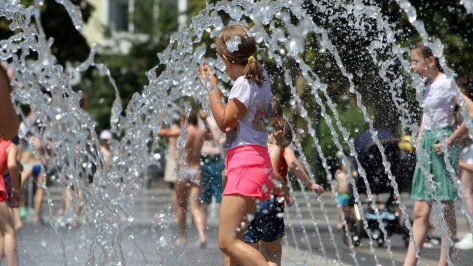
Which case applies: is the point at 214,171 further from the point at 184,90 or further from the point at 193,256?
the point at 193,256

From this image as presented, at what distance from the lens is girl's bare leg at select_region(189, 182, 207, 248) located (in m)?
9.33

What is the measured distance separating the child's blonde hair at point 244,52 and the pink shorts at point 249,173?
344 millimetres

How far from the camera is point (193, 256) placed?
28.0ft

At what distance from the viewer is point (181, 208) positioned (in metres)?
9.97

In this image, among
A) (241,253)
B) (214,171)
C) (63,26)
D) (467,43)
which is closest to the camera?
(241,253)

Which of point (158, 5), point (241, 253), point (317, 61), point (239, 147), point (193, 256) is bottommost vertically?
point (193, 256)

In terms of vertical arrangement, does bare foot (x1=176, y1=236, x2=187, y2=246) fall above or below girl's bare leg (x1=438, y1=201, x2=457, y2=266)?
below

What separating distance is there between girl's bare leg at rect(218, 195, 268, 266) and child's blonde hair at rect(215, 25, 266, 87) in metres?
0.60

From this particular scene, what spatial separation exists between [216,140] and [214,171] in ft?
1.17

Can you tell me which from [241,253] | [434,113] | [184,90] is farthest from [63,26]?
[241,253]

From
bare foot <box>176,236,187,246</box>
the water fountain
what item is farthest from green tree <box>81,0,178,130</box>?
the water fountain

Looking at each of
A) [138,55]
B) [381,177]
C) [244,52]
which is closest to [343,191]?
[381,177]

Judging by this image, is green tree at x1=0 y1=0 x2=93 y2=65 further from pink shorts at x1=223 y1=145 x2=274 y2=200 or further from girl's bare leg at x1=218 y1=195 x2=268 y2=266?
girl's bare leg at x1=218 y1=195 x2=268 y2=266

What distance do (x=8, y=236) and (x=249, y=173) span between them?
7.31 ft
